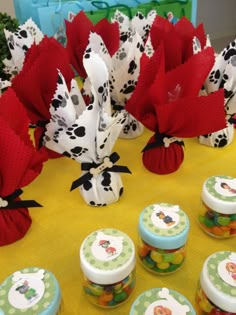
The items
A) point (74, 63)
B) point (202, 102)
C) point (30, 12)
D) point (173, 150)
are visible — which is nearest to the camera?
point (202, 102)

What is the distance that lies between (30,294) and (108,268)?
0.34 feet

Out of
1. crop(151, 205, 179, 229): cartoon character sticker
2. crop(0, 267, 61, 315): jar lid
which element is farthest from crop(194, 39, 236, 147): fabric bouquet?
crop(0, 267, 61, 315): jar lid

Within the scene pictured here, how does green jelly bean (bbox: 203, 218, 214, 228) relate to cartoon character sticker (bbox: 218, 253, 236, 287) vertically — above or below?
below

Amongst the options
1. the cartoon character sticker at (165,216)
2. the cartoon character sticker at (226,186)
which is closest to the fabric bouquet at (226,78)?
the cartoon character sticker at (226,186)

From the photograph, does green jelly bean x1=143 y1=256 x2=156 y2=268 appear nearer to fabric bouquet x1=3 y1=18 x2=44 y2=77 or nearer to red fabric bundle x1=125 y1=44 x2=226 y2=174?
red fabric bundle x1=125 y1=44 x2=226 y2=174

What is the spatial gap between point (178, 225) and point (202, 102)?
0.24m

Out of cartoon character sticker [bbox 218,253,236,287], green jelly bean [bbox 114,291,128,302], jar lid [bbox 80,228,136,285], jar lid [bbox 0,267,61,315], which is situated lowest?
green jelly bean [bbox 114,291,128,302]

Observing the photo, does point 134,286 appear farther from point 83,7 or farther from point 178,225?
point 83,7

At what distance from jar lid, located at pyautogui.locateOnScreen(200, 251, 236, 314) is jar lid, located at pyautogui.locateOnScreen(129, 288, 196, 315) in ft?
0.11

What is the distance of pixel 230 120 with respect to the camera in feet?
2.70

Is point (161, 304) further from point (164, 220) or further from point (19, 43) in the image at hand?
point (19, 43)

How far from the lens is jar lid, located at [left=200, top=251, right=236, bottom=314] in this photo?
17.2 inches

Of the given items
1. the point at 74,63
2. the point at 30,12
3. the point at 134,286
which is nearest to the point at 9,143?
the point at 134,286

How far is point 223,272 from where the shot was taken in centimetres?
47
